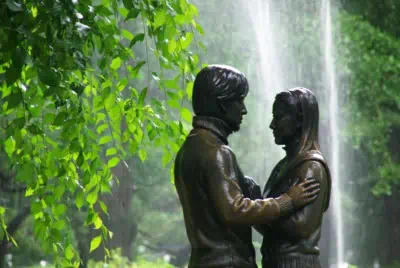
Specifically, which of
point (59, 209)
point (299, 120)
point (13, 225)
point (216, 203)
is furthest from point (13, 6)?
point (13, 225)

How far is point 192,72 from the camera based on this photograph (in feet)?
14.9

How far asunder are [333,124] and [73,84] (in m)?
9.42

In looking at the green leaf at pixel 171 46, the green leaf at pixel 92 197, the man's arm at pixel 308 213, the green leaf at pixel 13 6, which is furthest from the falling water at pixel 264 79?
the green leaf at pixel 13 6

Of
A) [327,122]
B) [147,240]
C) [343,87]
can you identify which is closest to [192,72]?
[327,122]

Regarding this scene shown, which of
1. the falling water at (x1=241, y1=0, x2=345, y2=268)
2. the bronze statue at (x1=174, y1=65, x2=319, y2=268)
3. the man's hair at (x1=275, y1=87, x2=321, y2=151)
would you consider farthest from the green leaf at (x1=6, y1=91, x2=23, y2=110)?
the falling water at (x1=241, y1=0, x2=345, y2=268)

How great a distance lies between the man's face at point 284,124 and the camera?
127 inches

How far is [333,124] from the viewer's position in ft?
42.4

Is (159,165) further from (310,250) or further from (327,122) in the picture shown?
(310,250)

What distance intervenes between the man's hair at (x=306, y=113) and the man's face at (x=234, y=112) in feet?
0.59

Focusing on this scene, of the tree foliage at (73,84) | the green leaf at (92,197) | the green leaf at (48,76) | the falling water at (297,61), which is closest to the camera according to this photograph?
the green leaf at (48,76)

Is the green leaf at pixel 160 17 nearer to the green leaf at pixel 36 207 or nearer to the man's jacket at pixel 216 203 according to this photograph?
the man's jacket at pixel 216 203

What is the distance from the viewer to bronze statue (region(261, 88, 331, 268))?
121 inches

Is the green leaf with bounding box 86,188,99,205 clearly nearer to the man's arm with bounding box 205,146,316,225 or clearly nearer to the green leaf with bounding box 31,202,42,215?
the green leaf with bounding box 31,202,42,215

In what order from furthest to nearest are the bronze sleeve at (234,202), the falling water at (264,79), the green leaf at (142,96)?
the falling water at (264,79) < the green leaf at (142,96) < the bronze sleeve at (234,202)
